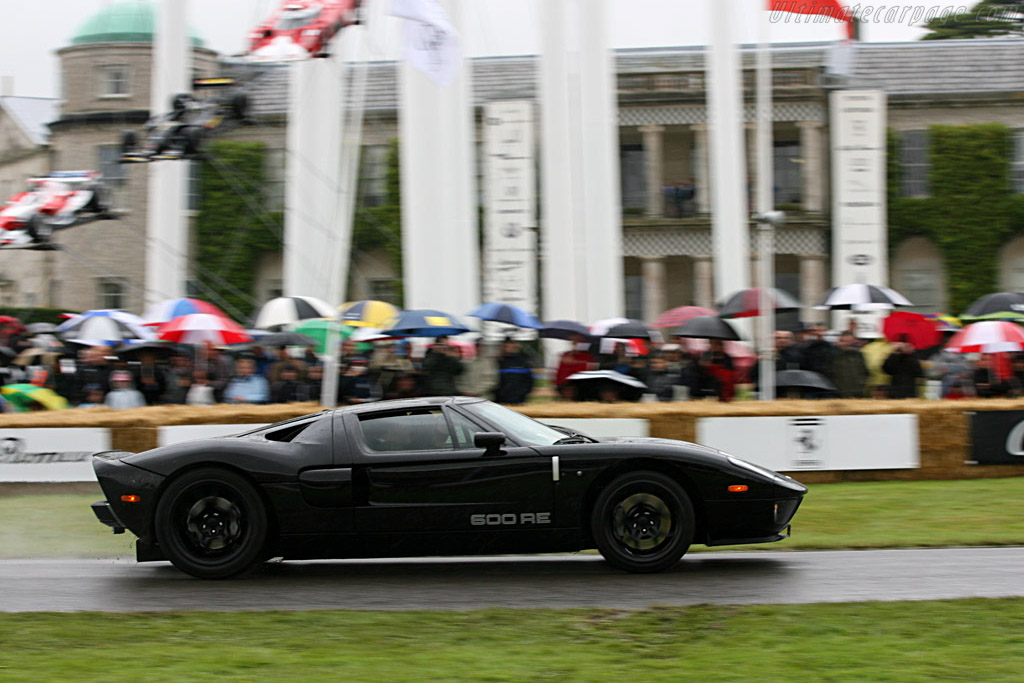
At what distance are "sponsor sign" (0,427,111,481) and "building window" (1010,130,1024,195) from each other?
109ft

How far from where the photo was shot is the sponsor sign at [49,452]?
1276 cm

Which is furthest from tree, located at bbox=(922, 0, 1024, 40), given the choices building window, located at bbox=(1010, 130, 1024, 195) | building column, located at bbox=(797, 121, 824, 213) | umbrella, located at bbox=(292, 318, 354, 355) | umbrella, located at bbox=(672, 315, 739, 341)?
umbrella, located at bbox=(672, 315, 739, 341)

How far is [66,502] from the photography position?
1233 cm

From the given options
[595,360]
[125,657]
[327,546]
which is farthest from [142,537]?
[595,360]

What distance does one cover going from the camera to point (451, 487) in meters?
7.72

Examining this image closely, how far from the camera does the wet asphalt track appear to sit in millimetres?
7059

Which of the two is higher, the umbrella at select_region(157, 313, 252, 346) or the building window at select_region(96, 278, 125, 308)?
the building window at select_region(96, 278, 125, 308)

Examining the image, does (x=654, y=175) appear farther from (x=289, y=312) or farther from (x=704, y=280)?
(x=289, y=312)

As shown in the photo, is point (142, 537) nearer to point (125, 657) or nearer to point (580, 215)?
point (125, 657)

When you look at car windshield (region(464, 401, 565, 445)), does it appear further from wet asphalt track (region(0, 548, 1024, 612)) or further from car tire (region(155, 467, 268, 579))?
car tire (region(155, 467, 268, 579))

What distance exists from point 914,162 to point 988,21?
20.4 m

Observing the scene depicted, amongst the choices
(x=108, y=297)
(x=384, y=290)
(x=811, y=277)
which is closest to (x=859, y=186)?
(x=811, y=277)

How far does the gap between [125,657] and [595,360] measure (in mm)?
9865

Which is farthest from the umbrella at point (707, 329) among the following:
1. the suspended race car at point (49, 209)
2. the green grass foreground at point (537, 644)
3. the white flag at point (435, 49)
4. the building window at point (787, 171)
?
the building window at point (787, 171)
